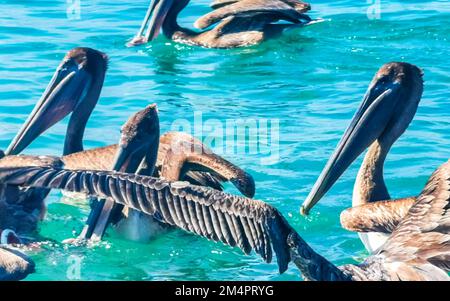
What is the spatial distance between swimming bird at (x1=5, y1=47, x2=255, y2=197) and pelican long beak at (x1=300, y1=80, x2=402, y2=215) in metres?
0.63

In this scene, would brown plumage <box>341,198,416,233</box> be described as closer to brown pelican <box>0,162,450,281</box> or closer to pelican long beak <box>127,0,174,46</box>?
brown pelican <box>0,162,450,281</box>

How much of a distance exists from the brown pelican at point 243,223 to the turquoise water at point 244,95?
985mm

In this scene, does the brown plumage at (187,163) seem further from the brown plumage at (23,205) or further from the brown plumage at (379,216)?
the brown plumage at (379,216)

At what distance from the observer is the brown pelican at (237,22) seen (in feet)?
40.7

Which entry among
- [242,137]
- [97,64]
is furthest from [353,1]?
[97,64]

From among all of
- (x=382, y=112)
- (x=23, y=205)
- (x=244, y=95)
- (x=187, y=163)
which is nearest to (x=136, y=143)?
(x=187, y=163)

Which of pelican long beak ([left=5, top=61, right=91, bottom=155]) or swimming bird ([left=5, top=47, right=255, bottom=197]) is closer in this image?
swimming bird ([left=5, top=47, right=255, bottom=197])

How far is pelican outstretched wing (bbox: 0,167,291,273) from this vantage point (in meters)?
6.03

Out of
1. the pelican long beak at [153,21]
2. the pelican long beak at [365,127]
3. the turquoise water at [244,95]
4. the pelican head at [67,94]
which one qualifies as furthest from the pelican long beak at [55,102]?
the pelican long beak at [153,21]

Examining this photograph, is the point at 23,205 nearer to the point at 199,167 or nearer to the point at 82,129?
the point at 199,167

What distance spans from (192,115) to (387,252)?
13.4 feet

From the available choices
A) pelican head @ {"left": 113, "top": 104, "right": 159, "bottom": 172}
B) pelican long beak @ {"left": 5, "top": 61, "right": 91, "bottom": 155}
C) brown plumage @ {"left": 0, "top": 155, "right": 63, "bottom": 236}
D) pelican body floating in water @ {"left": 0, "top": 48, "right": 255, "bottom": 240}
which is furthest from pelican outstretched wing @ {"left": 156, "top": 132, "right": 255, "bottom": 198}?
pelican long beak @ {"left": 5, "top": 61, "right": 91, "bottom": 155}

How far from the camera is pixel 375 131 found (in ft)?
26.1

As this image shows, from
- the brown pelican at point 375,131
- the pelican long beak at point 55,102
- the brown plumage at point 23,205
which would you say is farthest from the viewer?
the pelican long beak at point 55,102
